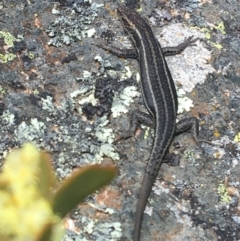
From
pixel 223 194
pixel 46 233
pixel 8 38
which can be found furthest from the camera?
pixel 8 38

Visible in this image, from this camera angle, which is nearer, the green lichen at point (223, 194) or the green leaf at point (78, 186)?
the green leaf at point (78, 186)

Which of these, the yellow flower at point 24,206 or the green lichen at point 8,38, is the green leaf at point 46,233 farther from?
the green lichen at point 8,38

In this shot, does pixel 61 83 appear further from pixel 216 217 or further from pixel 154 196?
pixel 216 217

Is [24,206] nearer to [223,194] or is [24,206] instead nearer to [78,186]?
[78,186]

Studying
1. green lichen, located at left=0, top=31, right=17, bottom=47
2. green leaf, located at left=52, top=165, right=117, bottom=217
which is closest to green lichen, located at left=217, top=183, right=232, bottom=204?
green lichen, located at left=0, top=31, right=17, bottom=47

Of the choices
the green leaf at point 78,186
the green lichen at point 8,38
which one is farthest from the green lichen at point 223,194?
the green leaf at point 78,186

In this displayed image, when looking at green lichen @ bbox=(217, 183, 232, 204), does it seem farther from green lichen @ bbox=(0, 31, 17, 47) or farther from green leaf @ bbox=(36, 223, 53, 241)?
green leaf @ bbox=(36, 223, 53, 241)

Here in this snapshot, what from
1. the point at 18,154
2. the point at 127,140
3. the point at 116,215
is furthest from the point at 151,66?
the point at 18,154

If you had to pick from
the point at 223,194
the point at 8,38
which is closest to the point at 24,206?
the point at 223,194
